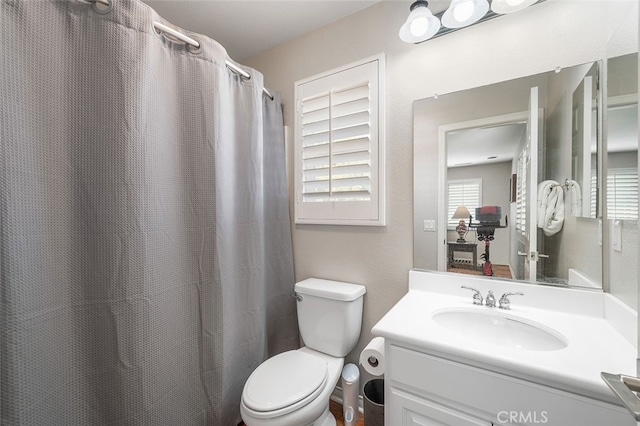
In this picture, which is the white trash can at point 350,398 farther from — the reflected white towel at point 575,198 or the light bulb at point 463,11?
the light bulb at point 463,11

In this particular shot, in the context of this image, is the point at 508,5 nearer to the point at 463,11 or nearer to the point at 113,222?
the point at 463,11

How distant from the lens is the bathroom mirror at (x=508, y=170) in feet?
3.52

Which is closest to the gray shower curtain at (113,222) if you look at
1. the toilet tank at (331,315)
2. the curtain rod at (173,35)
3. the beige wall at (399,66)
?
the curtain rod at (173,35)

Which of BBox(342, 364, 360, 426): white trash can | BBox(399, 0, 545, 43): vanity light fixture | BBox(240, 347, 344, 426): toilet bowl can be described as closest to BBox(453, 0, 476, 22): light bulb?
BBox(399, 0, 545, 43): vanity light fixture

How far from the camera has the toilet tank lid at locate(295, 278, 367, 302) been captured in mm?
1423

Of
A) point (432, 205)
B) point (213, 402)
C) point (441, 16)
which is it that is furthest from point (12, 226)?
point (441, 16)

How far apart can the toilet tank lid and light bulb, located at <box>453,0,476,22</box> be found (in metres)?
1.40

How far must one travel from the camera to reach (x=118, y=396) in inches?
37.1

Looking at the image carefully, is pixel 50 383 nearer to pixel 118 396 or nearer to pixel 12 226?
pixel 118 396

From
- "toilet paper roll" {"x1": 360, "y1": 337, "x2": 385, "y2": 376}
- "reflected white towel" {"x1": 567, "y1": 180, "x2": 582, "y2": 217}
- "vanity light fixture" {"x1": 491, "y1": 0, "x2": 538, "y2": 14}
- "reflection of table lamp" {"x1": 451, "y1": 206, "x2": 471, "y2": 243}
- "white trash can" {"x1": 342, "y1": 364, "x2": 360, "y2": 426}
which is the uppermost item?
"vanity light fixture" {"x1": 491, "y1": 0, "x2": 538, "y2": 14}

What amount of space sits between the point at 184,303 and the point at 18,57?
39.2 inches

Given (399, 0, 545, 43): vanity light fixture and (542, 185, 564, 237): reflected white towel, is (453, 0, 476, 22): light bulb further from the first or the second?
(542, 185, 564, 237): reflected white towel

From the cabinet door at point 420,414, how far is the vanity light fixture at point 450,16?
152cm

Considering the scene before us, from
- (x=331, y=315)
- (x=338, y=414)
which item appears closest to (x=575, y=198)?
(x=331, y=315)
